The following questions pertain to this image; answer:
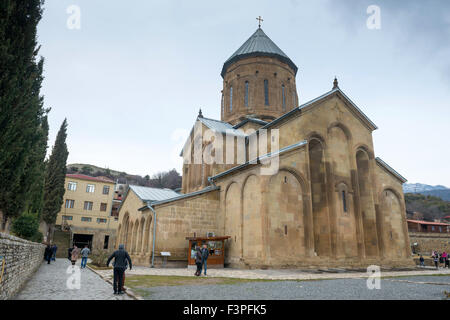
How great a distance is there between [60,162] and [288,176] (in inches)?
1107

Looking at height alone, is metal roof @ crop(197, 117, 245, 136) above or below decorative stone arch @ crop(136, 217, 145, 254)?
above

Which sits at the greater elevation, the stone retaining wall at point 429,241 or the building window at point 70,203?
the building window at point 70,203

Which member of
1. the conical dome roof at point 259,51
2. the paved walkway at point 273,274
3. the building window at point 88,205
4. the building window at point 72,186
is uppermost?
the conical dome roof at point 259,51

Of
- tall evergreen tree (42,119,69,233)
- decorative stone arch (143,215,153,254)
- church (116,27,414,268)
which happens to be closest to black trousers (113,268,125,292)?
church (116,27,414,268)

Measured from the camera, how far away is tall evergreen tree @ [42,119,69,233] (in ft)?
102

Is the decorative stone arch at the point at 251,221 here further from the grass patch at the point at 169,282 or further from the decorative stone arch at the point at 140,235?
the decorative stone arch at the point at 140,235

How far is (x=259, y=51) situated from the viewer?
84.2 feet

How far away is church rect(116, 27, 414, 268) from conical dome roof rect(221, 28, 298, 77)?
24.4ft

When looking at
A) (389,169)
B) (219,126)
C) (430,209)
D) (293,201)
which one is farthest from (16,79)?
(430,209)

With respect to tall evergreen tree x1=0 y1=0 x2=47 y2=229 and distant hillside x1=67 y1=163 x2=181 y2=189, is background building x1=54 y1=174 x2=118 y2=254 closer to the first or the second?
tall evergreen tree x1=0 y1=0 x2=47 y2=229

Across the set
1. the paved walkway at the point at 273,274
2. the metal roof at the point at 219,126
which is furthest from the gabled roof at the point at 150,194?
the paved walkway at the point at 273,274

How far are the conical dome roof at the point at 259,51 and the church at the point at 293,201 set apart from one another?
7.43 meters

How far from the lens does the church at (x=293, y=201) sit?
→ 48.2ft
